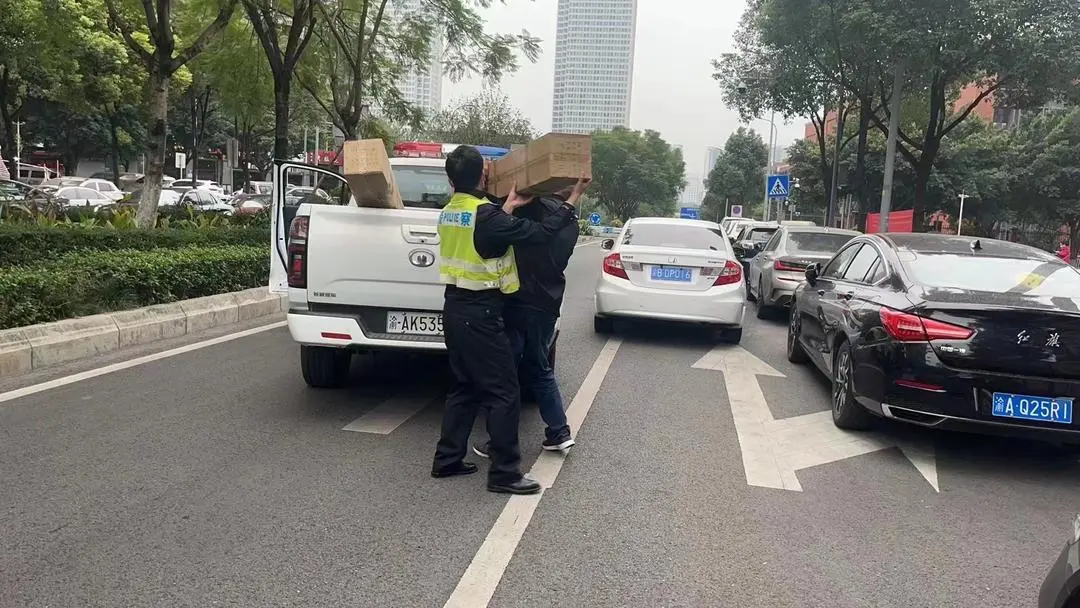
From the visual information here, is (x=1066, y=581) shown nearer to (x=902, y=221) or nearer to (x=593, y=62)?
(x=902, y=221)

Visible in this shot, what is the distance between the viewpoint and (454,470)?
4293 mm

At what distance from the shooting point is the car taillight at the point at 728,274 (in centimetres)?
841

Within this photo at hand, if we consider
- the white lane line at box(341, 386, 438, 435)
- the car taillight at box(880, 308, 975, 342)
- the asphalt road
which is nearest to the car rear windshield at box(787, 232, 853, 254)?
the asphalt road

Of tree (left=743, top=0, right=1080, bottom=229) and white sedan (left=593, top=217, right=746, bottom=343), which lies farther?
tree (left=743, top=0, right=1080, bottom=229)

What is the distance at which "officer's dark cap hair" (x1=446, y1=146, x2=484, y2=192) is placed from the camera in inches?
159

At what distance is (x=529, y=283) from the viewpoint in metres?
4.23

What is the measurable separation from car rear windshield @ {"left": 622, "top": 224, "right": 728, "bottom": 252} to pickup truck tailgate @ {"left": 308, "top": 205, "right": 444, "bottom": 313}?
13.7ft

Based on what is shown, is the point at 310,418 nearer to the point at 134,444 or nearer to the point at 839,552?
the point at 134,444

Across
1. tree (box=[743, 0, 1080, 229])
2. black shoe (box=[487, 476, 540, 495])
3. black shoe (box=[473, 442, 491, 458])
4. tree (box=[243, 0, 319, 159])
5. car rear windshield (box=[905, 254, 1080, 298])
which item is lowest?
black shoe (box=[473, 442, 491, 458])

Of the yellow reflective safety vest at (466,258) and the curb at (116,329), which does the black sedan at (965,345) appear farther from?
the curb at (116,329)

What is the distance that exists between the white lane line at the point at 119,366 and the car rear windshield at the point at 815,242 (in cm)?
699

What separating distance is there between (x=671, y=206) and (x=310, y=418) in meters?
83.5

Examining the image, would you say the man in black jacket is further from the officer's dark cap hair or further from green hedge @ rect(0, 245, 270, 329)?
green hedge @ rect(0, 245, 270, 329)

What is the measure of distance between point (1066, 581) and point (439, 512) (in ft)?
8.17
